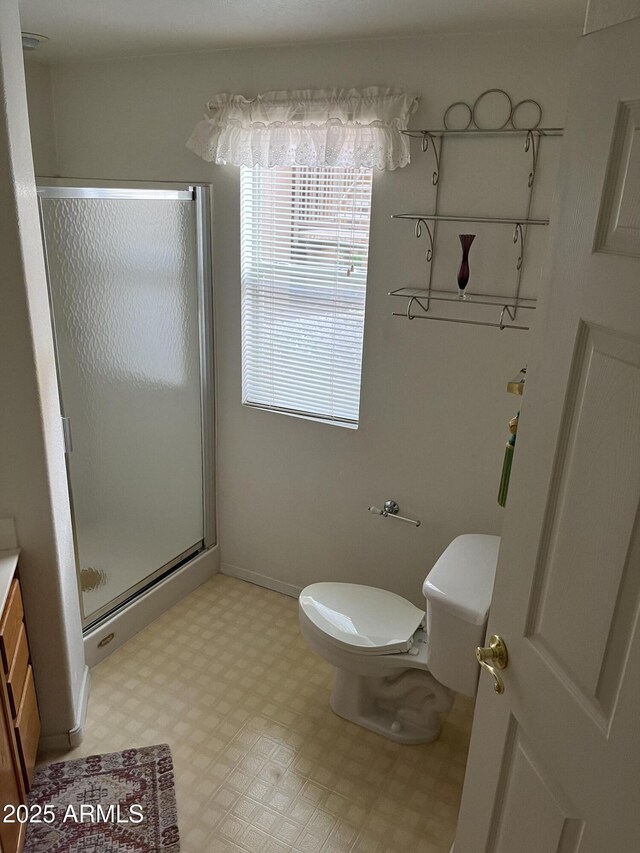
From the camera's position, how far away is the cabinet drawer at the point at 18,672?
1.82 m

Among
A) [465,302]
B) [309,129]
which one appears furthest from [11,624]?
[309,129]

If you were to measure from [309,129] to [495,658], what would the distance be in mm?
1963

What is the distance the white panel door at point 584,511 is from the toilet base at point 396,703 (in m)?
0.98

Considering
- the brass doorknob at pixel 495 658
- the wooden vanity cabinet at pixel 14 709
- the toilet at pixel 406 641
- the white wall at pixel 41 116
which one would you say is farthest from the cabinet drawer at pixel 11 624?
the white wall at pixel 41 116

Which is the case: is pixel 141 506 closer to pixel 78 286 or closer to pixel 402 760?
pixel 78 286

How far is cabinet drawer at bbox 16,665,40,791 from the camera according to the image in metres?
1.89

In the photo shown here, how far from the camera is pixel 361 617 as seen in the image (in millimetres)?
2363

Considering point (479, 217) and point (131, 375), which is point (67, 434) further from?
point (479, 217)

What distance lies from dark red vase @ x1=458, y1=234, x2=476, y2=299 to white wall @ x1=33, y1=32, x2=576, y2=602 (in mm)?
86

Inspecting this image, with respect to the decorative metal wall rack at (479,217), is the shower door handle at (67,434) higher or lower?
lower

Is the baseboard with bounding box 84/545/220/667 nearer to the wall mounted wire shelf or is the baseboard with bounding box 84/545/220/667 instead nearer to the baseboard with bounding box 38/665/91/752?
the baseboard with bounding box 38/665/91/752

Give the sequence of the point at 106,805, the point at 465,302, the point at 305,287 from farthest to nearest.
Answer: the point at 305,287 → the point at 465,302 → the point at 106,805

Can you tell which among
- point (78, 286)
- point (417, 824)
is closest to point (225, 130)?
point (78, 286)

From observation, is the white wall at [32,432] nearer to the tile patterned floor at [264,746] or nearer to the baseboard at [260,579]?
the tile patterned floor at [264,746]
